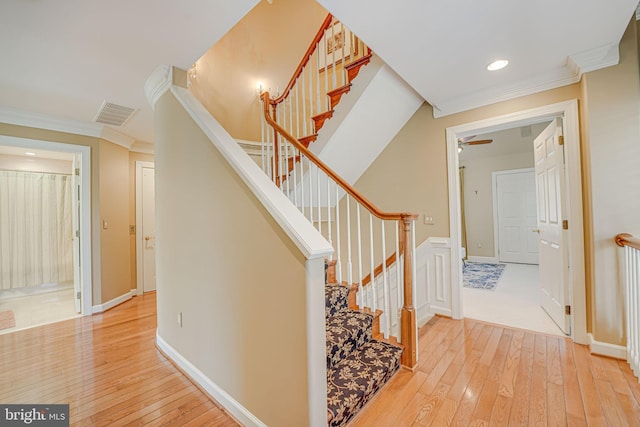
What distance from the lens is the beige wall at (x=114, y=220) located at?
354 cm

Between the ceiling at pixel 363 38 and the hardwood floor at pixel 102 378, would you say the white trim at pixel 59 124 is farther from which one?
the hardwood floor at pixel 102 378

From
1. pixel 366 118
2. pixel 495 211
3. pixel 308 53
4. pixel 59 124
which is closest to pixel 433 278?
pixel 366 118

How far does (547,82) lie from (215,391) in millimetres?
3699

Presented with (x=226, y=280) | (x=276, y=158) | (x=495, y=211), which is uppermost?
(x=276, y=158)

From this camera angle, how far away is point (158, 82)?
2.28m

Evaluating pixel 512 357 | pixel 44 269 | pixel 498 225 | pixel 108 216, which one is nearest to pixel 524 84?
pixel 512 357

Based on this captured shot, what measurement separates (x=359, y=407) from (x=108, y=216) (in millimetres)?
3856

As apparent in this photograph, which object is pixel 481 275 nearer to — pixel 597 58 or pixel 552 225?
pixel 552 225

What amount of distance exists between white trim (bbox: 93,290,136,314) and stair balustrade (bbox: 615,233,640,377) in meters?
5.21

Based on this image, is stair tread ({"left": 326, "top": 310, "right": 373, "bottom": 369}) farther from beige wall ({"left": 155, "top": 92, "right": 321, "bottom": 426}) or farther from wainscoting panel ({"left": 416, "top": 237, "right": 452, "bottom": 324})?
wainscoting panel ({"left": 416, "top": 237, "right": 452, "bottom": 324})

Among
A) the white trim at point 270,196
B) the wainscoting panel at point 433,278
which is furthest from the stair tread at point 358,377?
the wainscoting panel at point 433,278

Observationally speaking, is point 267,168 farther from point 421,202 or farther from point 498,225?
point 498,225

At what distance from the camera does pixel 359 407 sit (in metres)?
1.59

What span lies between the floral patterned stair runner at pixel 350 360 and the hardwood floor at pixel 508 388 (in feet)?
0.39
